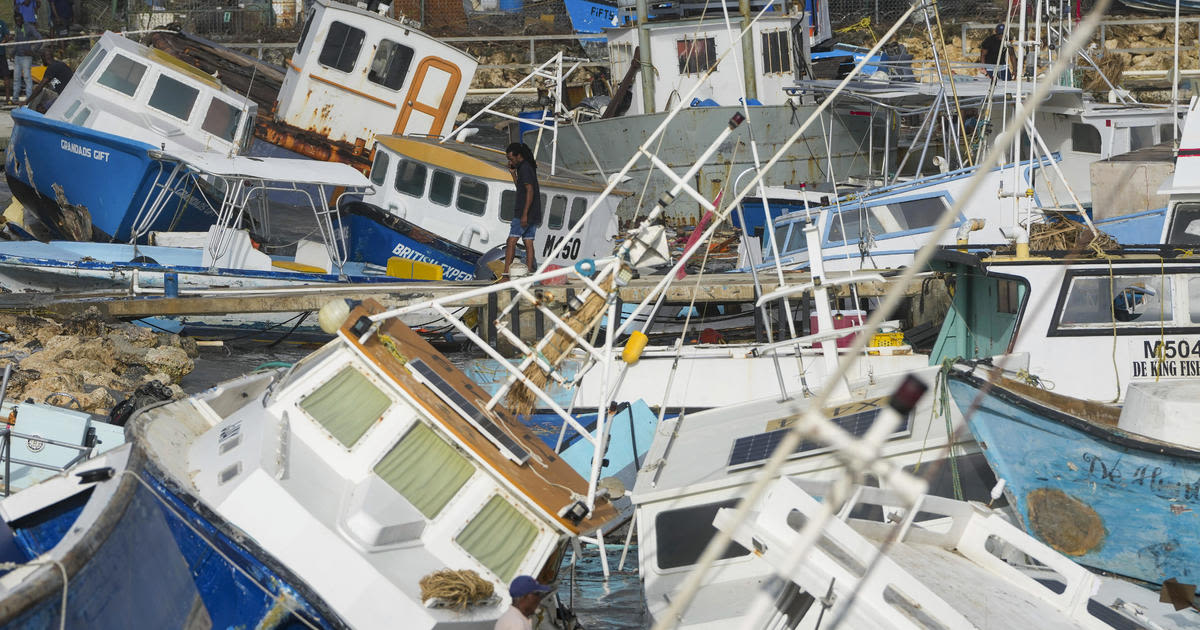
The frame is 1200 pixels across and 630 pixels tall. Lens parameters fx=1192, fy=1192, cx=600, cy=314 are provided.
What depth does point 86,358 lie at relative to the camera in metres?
11.3

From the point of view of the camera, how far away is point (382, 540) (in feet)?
20.9

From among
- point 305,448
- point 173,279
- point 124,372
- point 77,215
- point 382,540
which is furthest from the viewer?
point 77,215

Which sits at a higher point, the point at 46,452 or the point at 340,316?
the point at 340,316

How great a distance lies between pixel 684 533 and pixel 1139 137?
14.5 m

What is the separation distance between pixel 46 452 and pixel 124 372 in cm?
321

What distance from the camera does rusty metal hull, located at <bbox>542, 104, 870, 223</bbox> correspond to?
2208 cm

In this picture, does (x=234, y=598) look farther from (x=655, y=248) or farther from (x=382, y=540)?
(x=655, y=248)

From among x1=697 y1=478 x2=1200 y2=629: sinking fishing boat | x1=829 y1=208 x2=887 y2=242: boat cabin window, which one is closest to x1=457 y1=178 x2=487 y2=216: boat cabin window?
x1=829 y1=208 x2=887 y2=242: boat cabin window

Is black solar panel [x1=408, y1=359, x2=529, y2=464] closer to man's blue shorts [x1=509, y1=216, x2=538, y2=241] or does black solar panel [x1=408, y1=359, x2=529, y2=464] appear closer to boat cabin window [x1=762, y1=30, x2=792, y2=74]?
man's blue shorts [x1=509, y1=216, x2=538, y2=241]

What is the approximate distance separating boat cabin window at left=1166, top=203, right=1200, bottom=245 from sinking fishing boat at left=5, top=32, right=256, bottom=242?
40.6 feet

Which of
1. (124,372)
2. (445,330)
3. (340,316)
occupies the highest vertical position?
(340,316)

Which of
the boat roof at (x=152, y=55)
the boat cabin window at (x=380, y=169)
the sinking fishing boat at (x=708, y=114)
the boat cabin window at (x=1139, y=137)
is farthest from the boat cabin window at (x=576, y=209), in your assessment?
the boat cabin window at (x=1139, y=137)

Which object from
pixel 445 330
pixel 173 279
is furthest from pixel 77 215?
pixel 445 330

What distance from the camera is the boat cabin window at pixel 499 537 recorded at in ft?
21.8
